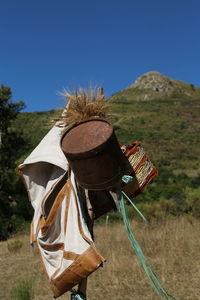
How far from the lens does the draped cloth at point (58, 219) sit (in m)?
1.78

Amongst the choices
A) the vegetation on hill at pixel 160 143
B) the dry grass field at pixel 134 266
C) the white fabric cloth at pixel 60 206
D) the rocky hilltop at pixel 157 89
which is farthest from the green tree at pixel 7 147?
the rocky hilltop at pixel 157 89

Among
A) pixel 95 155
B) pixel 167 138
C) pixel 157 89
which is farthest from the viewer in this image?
pixel 157 89

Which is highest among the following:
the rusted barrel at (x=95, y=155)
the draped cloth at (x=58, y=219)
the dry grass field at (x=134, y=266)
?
the rusted barrel at (x=95, y=155)

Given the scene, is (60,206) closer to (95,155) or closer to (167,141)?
(95,155)

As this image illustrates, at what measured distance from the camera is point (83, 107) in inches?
82.5

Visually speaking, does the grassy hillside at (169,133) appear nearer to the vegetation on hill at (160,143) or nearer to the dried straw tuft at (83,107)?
the vegetation on hill at (160,143)

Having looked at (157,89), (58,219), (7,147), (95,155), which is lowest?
(157,89)

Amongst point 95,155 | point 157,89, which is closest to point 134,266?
point 95,155

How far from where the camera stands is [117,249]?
6.42 metres

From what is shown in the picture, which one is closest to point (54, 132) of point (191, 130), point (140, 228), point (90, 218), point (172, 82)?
point (90, 218)

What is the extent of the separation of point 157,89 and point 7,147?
231 ft

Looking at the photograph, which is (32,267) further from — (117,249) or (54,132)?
(54,132)

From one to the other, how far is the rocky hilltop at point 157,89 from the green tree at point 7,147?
58.7 m

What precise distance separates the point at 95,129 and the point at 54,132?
49 cm
